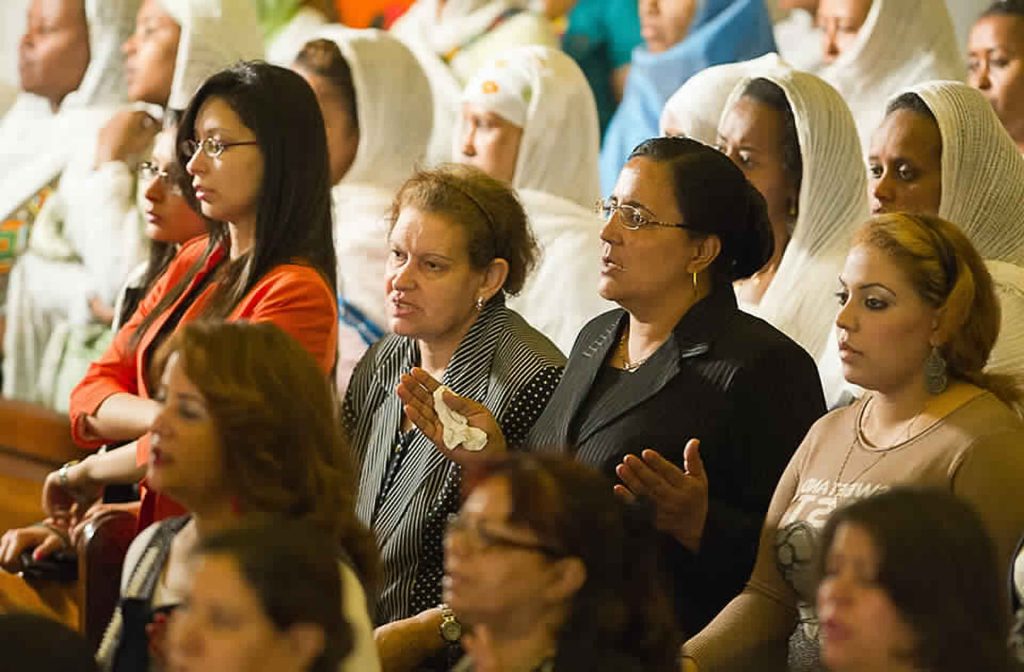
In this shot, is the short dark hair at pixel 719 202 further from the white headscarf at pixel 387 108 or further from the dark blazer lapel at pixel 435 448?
the white headscarf at pixel 387 108

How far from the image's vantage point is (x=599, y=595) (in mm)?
2289

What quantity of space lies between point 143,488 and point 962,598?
5.81ft

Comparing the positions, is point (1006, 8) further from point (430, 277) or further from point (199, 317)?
point (199, 317)

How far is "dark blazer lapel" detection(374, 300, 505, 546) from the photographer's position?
3197 millimetres

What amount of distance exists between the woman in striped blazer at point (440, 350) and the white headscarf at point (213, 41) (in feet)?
8.30

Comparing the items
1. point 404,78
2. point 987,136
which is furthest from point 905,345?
point 404,78

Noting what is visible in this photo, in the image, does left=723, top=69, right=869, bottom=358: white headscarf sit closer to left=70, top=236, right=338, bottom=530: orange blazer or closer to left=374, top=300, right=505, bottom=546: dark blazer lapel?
left=374, top=300, right=505, bottom=546: dark blazer lapel

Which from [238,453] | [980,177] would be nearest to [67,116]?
[980,177]

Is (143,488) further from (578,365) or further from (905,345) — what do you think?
(905,345)

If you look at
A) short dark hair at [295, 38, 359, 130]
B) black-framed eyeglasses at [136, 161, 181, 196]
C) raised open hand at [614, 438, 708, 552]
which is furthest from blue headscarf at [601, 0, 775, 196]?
raised open hand at [614, 438, 708, 552]

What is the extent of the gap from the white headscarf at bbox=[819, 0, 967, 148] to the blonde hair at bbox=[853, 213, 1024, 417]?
142 centimetres

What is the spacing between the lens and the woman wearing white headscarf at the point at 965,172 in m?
3.47

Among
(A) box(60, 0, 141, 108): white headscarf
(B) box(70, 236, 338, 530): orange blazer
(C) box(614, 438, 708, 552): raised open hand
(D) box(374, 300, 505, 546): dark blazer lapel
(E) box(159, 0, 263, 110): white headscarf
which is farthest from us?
(A) box(60, 0, 141, 108): white headscarf

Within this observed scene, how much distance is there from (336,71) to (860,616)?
3486mm
